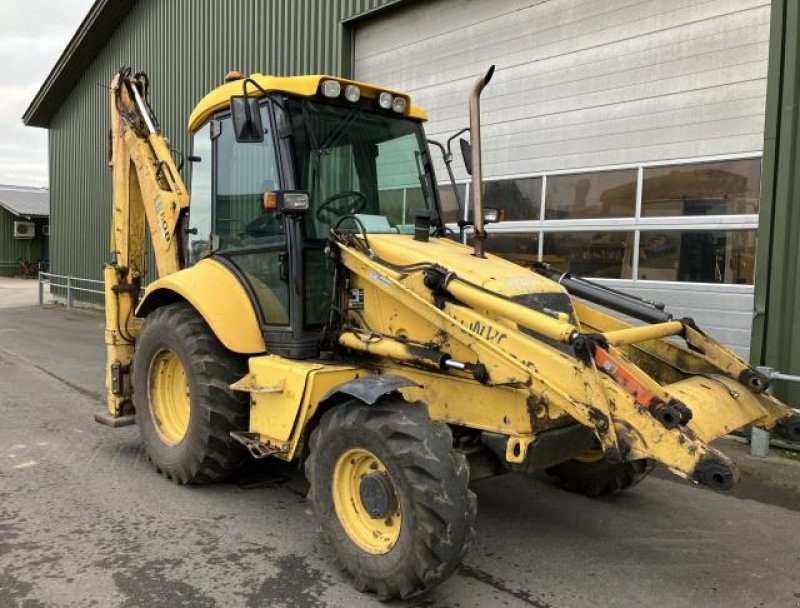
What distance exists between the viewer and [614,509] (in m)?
4.63

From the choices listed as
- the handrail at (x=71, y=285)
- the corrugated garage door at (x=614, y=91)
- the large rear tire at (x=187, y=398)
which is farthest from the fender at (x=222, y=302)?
the handrail at (x=71, y=285)

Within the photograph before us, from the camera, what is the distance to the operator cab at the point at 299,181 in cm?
422

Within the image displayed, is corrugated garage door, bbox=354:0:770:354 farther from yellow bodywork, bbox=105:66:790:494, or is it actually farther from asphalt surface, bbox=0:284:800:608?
yellow bodywork, bbox=105:66:790:494

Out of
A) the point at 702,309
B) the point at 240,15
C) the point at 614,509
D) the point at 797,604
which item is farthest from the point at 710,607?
the point at 240,15

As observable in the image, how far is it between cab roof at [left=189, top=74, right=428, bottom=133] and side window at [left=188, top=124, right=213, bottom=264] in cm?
12

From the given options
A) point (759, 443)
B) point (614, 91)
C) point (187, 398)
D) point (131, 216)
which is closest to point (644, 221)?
point (614, 91)

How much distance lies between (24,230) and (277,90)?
3619 cm

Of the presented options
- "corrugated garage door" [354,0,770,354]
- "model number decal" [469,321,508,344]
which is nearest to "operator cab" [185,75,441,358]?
"model number decal" [469,321,508,344]

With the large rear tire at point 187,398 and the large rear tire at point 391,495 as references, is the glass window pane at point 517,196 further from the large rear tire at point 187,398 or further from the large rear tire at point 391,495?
the large rear tire at point 391,495

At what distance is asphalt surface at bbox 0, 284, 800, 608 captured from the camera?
342 centimetres

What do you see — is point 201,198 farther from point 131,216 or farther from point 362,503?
point 362,503

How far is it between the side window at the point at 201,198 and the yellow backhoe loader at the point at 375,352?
0.03 meters

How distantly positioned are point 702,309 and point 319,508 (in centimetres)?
449

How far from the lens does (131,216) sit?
6.00 m
